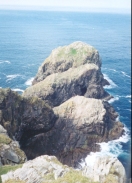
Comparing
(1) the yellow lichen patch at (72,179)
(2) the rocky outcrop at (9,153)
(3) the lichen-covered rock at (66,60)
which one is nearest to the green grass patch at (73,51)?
(3) the lichen-covered rock at (66,60)

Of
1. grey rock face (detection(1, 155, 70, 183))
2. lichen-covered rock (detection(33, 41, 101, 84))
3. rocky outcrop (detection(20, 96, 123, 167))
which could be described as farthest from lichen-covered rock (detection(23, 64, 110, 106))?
grey rock face (detection(1, 155, 70, 183))

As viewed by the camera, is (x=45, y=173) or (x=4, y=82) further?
(x=4, y=82)

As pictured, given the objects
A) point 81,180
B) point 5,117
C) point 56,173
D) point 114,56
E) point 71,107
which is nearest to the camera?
point 81,180

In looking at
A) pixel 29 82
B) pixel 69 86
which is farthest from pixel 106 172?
pixel 29 82

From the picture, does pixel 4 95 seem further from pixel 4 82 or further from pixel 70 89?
pixel 4 82

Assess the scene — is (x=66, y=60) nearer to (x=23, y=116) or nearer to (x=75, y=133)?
(x=75, y=133)

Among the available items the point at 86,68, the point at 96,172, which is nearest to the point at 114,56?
the point at 86,68
